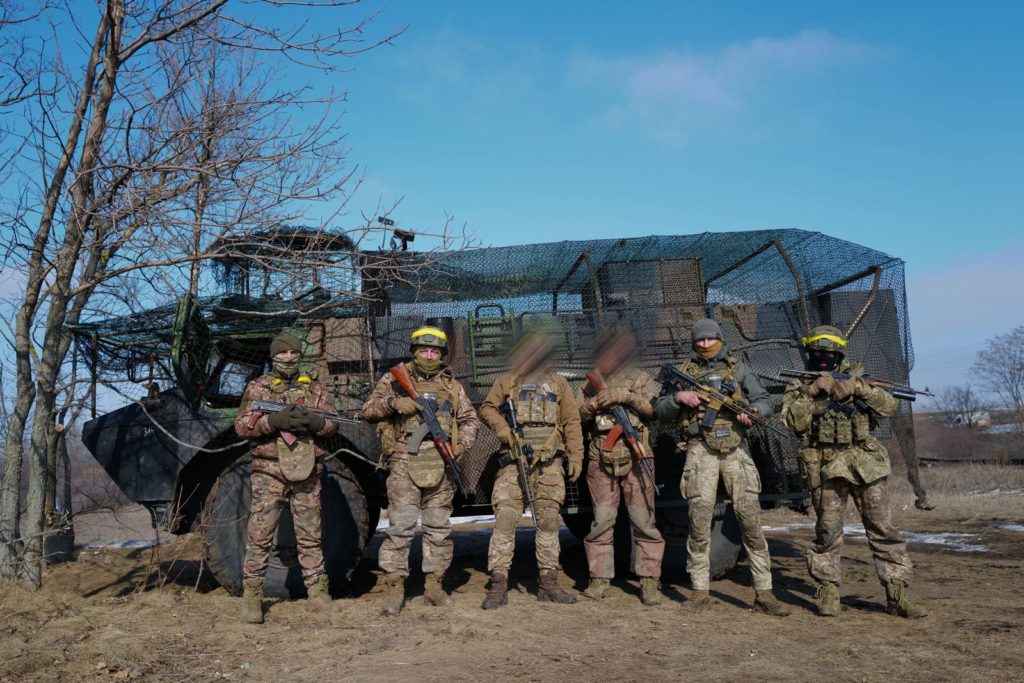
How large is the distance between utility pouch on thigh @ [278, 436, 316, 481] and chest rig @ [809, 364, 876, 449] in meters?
3.36

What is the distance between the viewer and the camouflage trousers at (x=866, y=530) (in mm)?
4906

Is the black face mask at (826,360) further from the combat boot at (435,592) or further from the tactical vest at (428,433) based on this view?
the combat boot at (435,592)

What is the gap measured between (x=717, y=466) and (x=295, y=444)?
9.23 feet

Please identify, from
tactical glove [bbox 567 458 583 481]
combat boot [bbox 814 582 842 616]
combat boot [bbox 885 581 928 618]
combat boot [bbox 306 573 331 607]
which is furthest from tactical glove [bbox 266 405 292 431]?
combat boot [bbox 885 581 928 618]

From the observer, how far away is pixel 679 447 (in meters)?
5.33

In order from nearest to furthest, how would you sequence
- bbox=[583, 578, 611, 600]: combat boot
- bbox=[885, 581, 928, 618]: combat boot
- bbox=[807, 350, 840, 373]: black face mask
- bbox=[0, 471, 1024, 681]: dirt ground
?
bbox=[0, 471, 1024, 681]: dirt ground → bbox=[885, 581, 928, 618]: combat boot → bbox=[807, 350, 840, 373]: black face mask → bbox=[583, 578, 611, 600]: combat boot

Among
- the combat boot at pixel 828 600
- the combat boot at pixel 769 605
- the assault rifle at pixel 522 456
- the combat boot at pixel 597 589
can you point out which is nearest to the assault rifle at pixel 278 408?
the assault rifle at pixel 522 456

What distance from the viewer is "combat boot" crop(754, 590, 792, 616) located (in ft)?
16.4

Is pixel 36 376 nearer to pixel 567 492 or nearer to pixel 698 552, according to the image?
pixel 567 492

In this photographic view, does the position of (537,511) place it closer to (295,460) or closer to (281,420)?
(295,460)

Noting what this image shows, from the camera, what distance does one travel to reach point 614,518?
5.52 metres

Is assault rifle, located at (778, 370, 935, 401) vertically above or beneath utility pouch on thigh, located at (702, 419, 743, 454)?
above

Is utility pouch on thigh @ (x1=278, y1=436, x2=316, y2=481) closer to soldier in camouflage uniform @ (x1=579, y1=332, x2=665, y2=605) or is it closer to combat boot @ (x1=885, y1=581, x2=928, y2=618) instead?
soldier in camouflage uniform @ (x1=579, y1=332, x2=665, y2=605)

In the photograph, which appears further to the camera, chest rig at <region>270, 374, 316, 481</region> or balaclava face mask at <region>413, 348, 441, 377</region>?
balaclava face mask at <region>413, 348, 441, 377</region>
